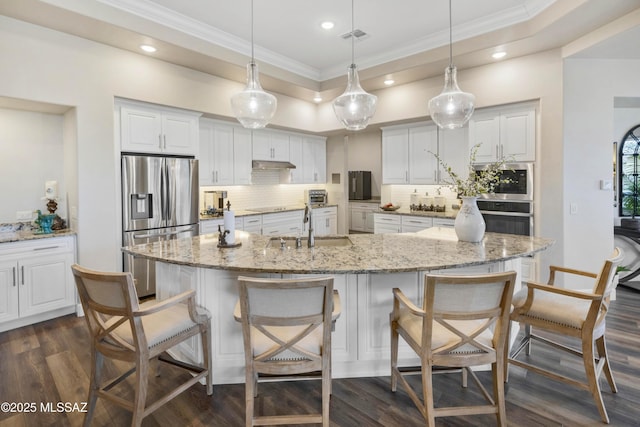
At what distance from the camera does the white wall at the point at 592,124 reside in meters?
3.89

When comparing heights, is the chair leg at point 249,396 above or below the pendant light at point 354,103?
below

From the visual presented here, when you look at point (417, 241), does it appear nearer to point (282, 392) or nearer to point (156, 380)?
point (282, 392)

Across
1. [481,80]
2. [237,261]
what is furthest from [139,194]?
[481,80]

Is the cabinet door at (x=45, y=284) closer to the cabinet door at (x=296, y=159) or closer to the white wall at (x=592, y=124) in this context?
the cabinet door at (x=296, y=159)

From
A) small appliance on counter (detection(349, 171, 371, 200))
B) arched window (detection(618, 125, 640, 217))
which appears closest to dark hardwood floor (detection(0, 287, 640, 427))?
arched window (detection(618, 125, 640, 217))

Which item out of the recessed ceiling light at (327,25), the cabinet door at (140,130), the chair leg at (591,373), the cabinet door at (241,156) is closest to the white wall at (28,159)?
the cabinet door at (140,130)

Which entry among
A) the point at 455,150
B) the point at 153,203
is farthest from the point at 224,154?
the point at 455,150

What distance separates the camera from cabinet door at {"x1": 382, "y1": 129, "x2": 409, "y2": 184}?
5754 millimetres

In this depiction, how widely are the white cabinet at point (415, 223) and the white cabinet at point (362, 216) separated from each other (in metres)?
1.42

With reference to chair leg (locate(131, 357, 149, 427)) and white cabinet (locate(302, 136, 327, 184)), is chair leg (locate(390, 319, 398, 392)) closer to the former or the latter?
chair leg (locate(131, 357, 149, 427))

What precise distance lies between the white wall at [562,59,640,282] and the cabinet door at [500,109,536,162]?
0.36 metres

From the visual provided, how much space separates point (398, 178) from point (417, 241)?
3.21 meters

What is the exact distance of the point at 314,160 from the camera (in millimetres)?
7152

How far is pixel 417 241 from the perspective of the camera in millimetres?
2822
